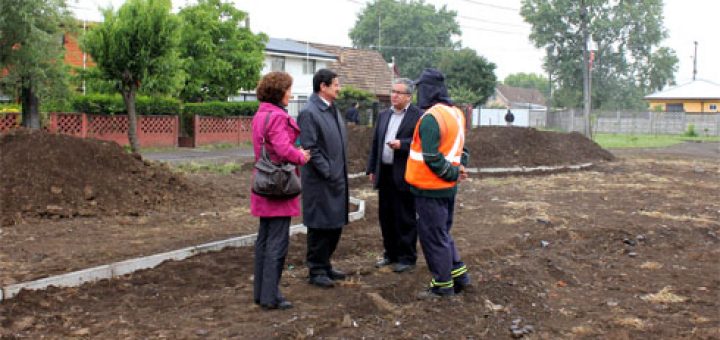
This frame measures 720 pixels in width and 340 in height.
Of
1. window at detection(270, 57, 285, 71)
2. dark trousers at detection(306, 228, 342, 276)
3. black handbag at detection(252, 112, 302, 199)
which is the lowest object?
dark trousers at detection(306, 228, 342, 276)

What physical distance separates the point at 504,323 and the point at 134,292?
308cm

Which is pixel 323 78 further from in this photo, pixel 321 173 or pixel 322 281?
pixel 322 281

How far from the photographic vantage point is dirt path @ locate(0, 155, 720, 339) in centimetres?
481

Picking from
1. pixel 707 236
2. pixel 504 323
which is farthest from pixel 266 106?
pixel 707 236

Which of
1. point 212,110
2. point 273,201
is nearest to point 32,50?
point 212,110

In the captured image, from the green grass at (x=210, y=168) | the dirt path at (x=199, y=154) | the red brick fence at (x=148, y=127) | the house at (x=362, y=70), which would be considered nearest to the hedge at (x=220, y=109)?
the red brick fence at (x=148, y=127)

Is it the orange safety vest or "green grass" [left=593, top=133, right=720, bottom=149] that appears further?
"green grass" [left=593, top=133, right=720, bottom=149]

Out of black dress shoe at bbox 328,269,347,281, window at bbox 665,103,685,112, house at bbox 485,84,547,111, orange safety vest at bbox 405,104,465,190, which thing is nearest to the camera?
orange safety vest at bbox 405,104,465,190

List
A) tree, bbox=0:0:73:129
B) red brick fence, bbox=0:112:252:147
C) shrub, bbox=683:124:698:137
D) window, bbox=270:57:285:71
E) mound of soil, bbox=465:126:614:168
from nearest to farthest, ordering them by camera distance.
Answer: tree, bbox=0:0:73:129 → mound of soil, bbox=465:126:614:168 → red brick fence, bbox=0:112:252:147 → window, bbox=270:57:285:71 → shrub, bbox=683:124:698:137

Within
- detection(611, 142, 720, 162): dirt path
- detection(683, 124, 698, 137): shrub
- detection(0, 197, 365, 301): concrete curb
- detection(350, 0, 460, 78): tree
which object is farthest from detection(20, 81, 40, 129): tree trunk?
detection(350, 0, 460, 78): tree

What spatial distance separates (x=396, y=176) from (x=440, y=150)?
1.02m

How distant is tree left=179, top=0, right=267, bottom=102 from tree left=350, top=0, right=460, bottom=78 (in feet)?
168

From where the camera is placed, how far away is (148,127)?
26188 millimetres

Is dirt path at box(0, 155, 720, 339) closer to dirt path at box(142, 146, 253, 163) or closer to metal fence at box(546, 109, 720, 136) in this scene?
dirt path at box(142, 146, 253, 163)
